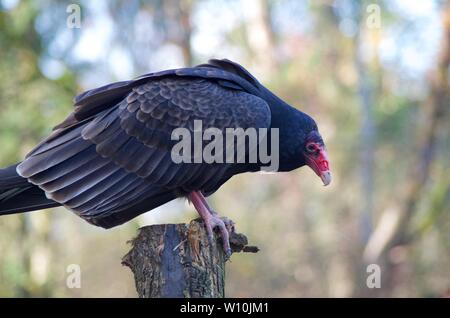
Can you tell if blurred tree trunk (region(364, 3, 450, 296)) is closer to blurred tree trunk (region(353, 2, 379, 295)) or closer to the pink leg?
blurred tree trunk (region(353, 2, 379, 295))

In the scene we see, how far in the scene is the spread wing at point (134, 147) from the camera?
5.04 meters

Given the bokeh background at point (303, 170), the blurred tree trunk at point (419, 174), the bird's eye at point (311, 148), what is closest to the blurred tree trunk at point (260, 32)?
the bokeh background at point (303, 170)

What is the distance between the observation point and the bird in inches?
198

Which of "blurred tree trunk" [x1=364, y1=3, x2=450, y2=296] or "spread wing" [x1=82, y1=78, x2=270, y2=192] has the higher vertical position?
"blurred tree trunk" [x1=364, y1=3, x2=450, y2=296]

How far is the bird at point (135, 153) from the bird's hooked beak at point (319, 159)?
1.38 ft

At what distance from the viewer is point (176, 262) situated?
15.1 ft

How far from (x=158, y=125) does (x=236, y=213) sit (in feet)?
50.3

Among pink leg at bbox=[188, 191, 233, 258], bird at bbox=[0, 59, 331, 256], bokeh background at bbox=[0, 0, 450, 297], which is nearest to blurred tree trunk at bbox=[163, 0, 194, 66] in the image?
bokeh background at bbox=[0, 0, 450, 297]

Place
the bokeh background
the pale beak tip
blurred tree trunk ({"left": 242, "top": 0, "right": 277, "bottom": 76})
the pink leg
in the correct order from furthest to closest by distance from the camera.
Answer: blurred tree trunk ({"left": 242, "top": 0, "right": 277, "bottom": 76}) < the bokeh background < the pale beak tip < the pink leg

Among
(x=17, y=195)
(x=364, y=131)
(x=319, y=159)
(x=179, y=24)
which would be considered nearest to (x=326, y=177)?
(x=319, y=159)

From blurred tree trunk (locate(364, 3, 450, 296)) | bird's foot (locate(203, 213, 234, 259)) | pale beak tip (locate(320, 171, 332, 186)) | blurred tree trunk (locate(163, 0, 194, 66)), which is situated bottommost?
bird's foot (locate(203, 213, 234, 259))

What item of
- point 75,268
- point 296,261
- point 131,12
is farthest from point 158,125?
point 296,261

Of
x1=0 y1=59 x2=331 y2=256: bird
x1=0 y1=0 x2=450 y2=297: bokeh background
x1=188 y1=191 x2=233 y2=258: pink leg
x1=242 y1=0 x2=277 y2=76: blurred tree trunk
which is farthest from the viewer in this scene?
x1=242 y1=0 x2=277 y2=76: blurred tree trunk

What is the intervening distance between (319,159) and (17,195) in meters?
2.26
